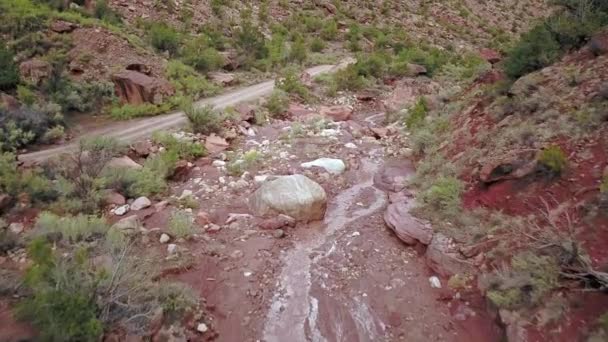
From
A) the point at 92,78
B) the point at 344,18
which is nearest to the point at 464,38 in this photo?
the point at 344,18

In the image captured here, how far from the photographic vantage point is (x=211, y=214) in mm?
7445

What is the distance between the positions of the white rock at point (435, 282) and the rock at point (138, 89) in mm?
11607

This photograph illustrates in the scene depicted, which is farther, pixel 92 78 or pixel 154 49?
pixel 154 49

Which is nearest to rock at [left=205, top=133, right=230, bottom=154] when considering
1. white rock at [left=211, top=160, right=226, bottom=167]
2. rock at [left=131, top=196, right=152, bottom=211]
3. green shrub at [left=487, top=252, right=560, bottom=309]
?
white rock at [left=211, top=160, right=226, bottom=167]

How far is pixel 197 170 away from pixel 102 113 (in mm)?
6209

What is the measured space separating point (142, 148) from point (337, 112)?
23.5 feet

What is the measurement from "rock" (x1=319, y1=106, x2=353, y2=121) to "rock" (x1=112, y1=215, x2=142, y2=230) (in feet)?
27.8

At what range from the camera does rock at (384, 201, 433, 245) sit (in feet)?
21.4

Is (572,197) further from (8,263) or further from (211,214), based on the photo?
(8,263)

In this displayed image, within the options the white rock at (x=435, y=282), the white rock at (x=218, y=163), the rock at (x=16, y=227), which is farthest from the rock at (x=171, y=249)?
the white rock at (x=435, y=282)

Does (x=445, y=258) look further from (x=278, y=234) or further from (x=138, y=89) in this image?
(x=138, y=89)

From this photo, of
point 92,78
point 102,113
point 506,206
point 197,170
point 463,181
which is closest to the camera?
point 506,206

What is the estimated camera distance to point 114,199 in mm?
7645

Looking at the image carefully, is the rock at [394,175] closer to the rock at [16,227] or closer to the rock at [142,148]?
the rock at [142,148]
